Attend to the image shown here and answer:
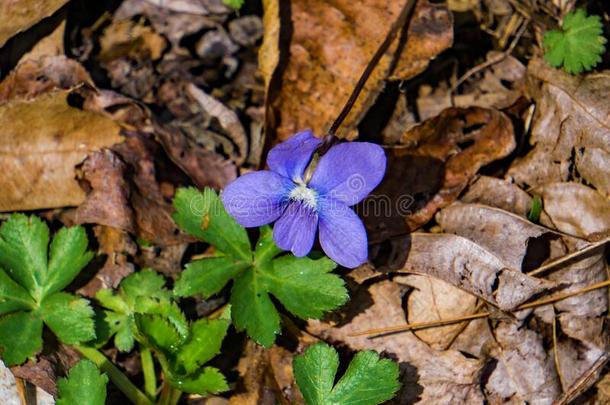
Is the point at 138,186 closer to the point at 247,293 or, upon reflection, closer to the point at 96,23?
the point at 247,293

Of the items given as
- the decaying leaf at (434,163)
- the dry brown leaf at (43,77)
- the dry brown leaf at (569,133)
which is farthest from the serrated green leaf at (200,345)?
the dry brown leaf at (569,133)

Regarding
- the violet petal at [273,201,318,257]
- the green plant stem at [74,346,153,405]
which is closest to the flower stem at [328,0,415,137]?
the violet petal at [273,201,318,257]

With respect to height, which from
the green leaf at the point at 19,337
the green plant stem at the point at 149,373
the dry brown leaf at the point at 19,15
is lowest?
the green plant stem at the point at 149,373

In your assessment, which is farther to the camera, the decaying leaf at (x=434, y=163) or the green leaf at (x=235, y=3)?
the green leaf at (x=235, y=3)

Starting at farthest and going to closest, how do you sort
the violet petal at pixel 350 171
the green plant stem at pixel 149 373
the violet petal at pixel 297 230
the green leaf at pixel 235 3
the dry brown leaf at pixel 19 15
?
the green leaf at pixel 235 3
the dry brown leaf at pixel 19 15
the green plant stem at pixel 149 373
the violet petal at pixel 297 230
the violet petal at pixel 350 171

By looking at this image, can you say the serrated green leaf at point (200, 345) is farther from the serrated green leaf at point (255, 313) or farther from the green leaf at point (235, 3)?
the green leaf at point (235, 3)

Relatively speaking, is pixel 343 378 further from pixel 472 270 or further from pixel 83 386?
pixel 83 386
